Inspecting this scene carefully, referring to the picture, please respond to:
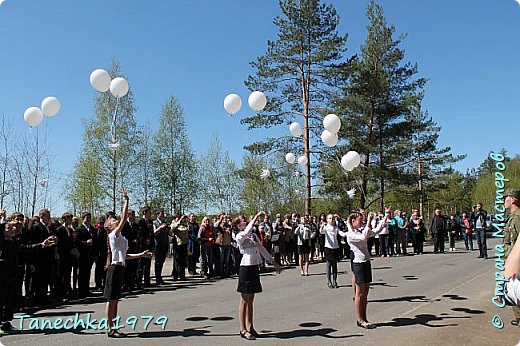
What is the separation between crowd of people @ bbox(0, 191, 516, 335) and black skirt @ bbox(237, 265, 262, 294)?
0.22 meters

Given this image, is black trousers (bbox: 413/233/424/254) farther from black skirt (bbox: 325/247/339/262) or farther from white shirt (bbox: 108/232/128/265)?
white shirt (bbox: 108/232/128/265)

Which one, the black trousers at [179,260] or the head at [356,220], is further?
the black trousers at [179,260]

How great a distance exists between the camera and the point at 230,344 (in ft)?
21.4

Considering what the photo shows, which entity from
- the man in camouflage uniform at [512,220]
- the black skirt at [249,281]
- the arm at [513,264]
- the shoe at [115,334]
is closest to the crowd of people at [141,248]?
the black skirt at [249,281]

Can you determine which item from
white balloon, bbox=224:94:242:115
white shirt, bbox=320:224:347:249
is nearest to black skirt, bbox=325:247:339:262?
white shirt, bbox=320:224:347:249

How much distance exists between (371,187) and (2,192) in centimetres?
2368

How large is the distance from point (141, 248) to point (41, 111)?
4.61m

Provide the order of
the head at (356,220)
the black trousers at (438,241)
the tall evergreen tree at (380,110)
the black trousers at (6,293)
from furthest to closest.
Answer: the tall evergreen tree at (380,110)
the black trousers at (438,241)
the head at (356,220)
the black trousers at (6,293)

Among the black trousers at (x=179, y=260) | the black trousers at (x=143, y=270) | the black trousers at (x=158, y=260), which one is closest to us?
the black trousers at (x=143, y=270)

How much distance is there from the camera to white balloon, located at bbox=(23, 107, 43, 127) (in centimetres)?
1091

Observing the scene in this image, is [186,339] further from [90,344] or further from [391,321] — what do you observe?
[391,321]

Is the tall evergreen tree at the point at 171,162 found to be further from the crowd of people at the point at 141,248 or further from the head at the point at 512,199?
the head at the point at 512,199

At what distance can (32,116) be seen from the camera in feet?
36.0

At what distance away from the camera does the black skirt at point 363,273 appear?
Result: 746cm
